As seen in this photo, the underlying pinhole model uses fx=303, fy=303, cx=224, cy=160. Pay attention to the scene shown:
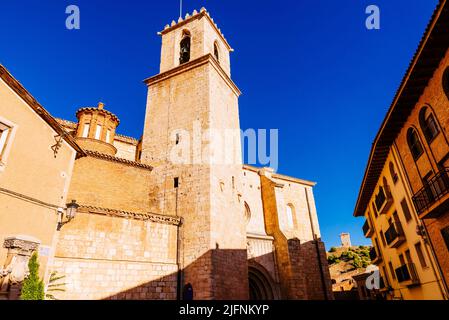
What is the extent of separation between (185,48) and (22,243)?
1588 cm

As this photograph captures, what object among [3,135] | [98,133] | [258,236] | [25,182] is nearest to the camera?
[3,135]

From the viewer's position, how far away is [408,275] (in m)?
13.7

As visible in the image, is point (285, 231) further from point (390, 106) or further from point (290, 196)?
point (390, 106)

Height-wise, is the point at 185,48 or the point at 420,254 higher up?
the point at 185,48

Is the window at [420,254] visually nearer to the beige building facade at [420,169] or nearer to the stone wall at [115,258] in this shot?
the beige building facade at [420,169]

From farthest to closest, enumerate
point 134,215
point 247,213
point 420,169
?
point 247,213 → point 134,215 → point 420,169

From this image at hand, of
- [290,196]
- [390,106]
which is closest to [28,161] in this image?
[390,106]

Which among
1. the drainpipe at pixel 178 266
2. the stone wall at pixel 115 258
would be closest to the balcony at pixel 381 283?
the drainpipe at pixel 178 266

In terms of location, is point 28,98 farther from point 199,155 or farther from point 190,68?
point 190,68

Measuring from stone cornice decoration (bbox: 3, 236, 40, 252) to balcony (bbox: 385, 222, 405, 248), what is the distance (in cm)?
1459

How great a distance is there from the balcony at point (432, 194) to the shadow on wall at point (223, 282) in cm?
792

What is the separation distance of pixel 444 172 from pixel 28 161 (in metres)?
13.1

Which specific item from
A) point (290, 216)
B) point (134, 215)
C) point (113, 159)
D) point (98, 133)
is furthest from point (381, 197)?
point (98, 133)

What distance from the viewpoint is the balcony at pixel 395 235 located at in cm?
1390
